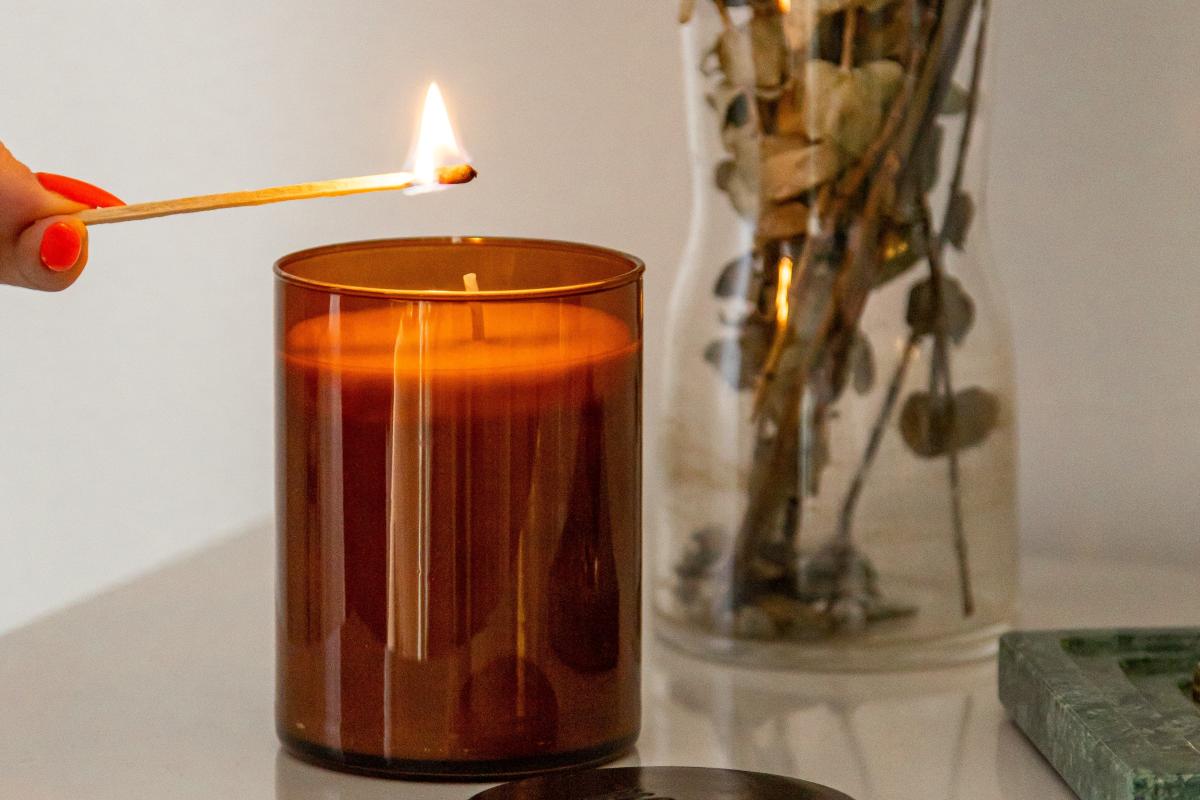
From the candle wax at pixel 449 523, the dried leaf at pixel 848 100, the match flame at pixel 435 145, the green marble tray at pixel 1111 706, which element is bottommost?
the green marble tray at pixel 1111 706

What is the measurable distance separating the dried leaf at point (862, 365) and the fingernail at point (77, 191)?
10.9 inches

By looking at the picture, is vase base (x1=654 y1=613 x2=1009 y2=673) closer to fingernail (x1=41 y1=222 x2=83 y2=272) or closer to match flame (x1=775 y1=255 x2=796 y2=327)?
match flame (x1=775 y1=255 x2=796 y2=327)

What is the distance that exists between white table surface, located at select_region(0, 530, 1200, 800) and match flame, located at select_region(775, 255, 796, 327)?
14 centimetres

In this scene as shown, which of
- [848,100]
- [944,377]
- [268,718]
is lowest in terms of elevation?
[268,718]

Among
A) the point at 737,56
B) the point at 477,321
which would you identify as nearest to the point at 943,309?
the point at 737,56

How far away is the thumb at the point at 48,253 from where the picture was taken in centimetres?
47

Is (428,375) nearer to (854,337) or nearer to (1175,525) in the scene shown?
(854,337)

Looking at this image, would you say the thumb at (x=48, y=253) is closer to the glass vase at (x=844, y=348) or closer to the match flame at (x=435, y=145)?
the match flame at (x=435, y=145)

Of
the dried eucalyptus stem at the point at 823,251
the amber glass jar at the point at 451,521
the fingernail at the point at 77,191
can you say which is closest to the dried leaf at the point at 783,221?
the dried eucalyptus stem at the point at 823,251

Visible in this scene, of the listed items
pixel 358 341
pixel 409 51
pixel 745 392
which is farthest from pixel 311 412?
pixel 409 51

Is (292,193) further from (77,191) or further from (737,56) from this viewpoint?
(737,56)

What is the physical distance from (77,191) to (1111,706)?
0.37 metres

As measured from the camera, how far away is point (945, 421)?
0.62 meters

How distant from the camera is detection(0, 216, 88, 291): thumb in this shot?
472mm
